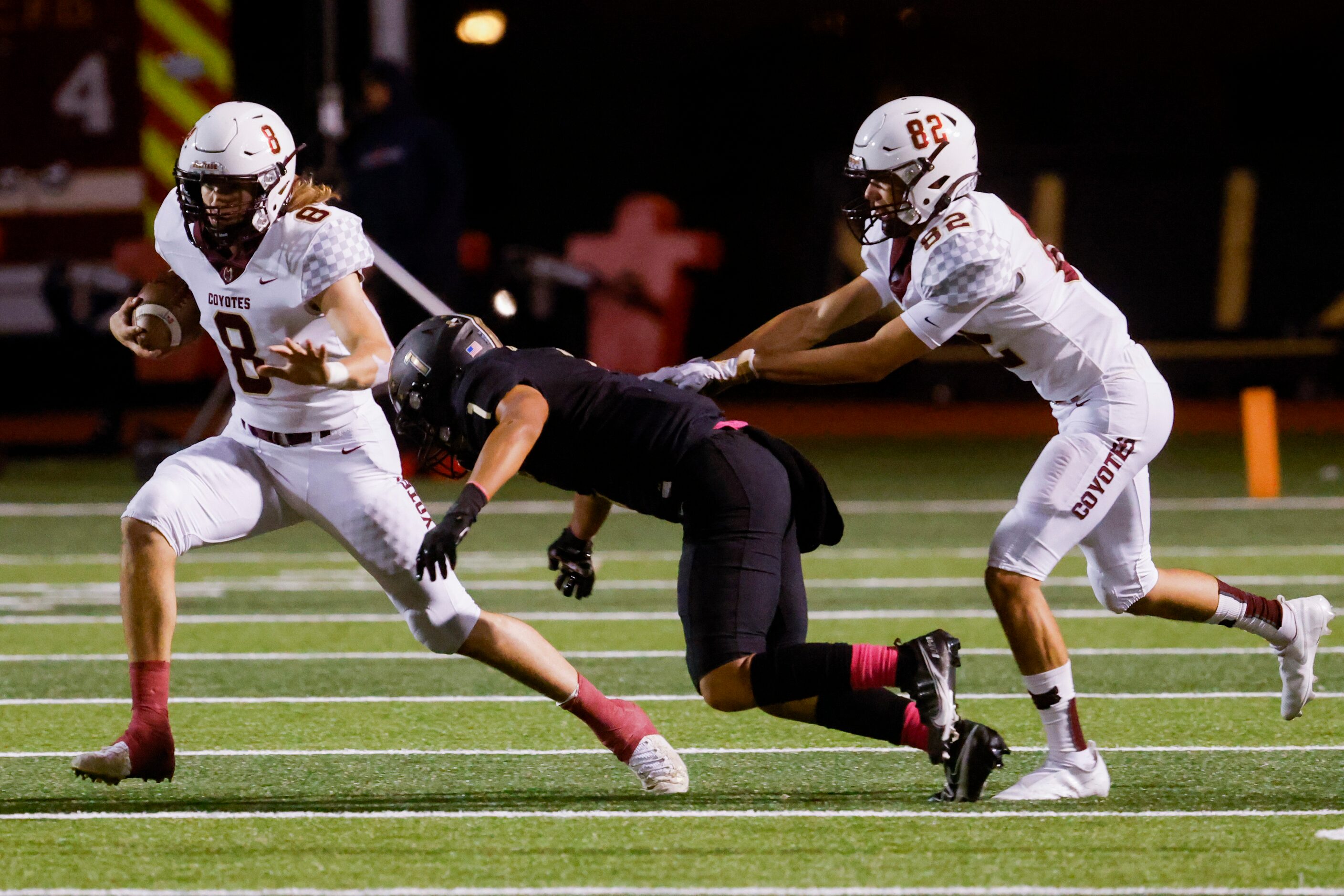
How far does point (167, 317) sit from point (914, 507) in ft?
19.1

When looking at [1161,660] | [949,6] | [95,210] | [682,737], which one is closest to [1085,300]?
[682,737]

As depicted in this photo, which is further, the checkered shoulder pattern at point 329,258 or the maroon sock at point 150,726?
the checkered shoulder pattern at point 329,258

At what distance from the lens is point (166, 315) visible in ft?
14.8

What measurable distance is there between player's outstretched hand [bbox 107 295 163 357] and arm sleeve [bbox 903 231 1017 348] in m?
1.73

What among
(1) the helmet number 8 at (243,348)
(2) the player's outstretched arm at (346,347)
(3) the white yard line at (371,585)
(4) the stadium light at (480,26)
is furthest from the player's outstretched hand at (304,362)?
(4) the stadium light at (480,26)

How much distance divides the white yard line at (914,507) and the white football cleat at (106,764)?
205 inches

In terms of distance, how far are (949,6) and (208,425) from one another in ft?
21.2

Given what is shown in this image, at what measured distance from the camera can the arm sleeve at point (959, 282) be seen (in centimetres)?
416

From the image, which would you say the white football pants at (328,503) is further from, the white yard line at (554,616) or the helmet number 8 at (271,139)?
the white yard line at (554,616)

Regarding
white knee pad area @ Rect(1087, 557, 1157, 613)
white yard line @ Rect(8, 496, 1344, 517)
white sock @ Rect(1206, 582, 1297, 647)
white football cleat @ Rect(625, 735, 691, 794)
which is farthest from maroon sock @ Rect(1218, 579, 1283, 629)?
white yard line @ Rect(8, 496, 1344, 517)

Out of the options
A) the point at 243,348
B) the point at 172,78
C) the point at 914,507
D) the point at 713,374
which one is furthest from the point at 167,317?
the point at 172,78

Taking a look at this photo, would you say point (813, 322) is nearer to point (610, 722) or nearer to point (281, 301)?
point (610, 722)

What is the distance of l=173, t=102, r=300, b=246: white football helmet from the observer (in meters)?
4.27

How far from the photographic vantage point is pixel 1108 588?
15.2 ft
